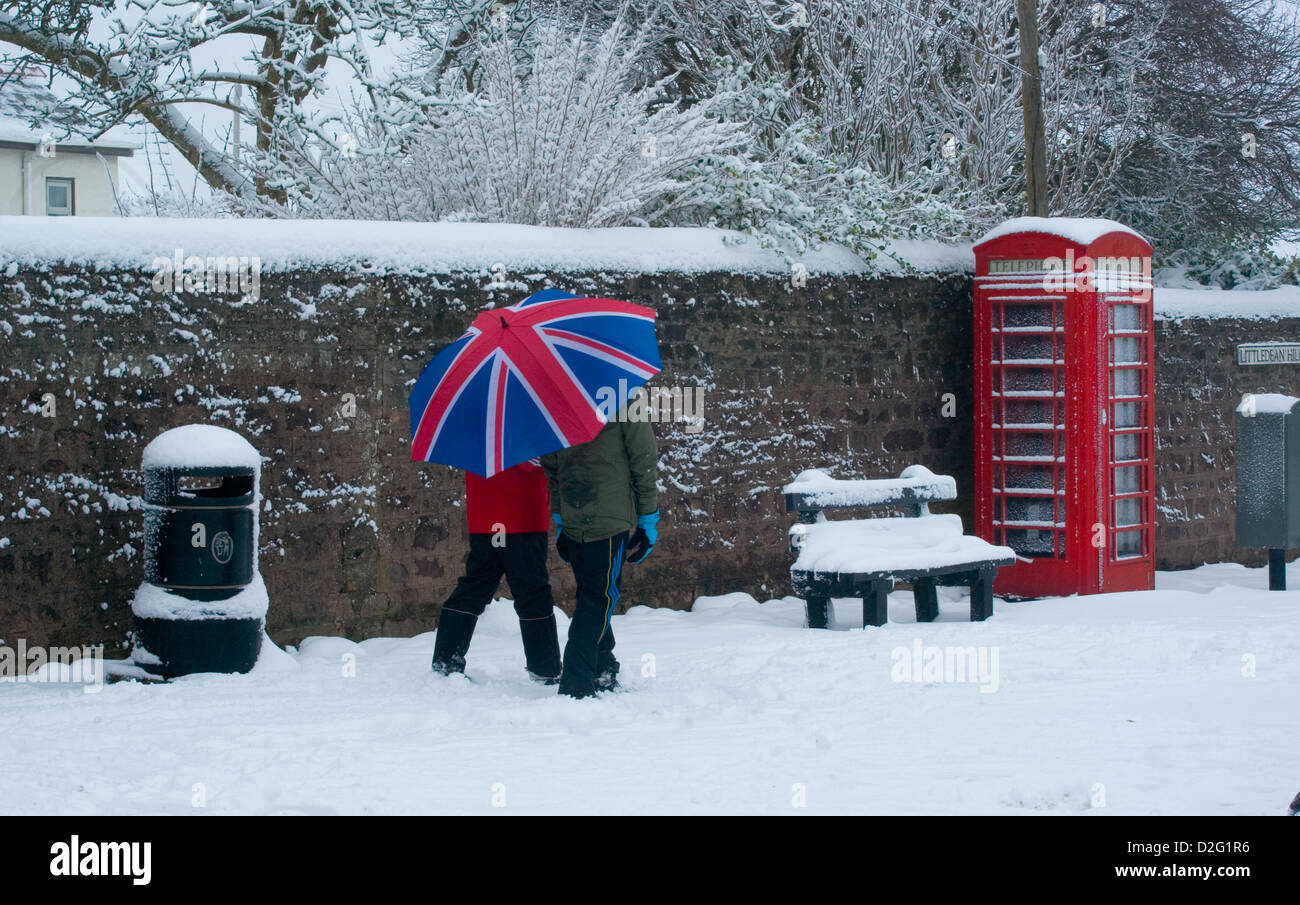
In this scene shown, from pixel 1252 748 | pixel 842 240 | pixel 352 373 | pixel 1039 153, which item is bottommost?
pixel 1252 748

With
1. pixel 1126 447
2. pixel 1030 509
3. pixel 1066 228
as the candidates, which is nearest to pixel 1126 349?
pixel 1126 447

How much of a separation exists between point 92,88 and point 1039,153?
8.99m

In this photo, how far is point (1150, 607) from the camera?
28.2 feet

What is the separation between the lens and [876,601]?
763cm

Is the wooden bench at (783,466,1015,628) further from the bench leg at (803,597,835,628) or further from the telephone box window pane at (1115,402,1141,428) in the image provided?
the telephone box window pane at (1115,402,1141,428)

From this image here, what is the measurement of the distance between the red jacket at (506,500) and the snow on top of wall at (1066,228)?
4.54 metres

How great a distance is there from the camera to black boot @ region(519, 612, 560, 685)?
605cm

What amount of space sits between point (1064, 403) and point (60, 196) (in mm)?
27346

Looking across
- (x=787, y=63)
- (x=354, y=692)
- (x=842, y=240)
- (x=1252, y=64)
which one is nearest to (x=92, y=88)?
(x=787, y=63)

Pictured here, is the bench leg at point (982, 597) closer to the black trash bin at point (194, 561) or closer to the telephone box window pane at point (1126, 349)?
the telephone box window pane at point (1126, 349)

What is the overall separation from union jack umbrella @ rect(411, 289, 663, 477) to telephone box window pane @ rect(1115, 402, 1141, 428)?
4756mm

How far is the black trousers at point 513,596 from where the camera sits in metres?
5.90

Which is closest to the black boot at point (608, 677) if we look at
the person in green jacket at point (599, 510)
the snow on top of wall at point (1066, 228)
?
the person in green jacket at point (599, 510)
